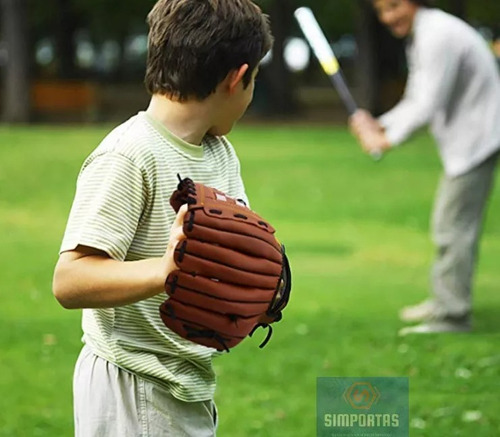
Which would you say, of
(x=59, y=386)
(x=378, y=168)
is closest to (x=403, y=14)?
(x=59, y=386)

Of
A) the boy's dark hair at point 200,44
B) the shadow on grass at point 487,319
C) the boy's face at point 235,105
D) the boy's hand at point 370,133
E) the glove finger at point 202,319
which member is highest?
the boy's dark hair at point 200,44

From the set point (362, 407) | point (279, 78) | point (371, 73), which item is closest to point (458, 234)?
point (362, 407)

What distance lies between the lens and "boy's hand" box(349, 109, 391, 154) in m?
7.54

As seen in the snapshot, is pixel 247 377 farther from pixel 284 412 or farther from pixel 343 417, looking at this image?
pixel 343 417

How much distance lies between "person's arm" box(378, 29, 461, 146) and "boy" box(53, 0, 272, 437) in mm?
4546

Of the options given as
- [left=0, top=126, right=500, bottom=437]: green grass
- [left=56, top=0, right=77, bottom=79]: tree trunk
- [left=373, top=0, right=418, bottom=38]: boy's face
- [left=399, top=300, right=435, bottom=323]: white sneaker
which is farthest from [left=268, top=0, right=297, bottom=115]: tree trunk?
[left=373, top=0, right=418, bottom=38]: boy's face

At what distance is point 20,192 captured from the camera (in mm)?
15742

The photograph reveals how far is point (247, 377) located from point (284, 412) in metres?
0.72

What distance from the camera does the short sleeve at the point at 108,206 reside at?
2752 mm

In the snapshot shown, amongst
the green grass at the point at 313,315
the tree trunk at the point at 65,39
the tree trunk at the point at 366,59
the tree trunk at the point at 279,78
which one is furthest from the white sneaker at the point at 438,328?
the tree trunk at the point at 65,39

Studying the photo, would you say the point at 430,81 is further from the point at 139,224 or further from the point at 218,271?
the point at 218,271

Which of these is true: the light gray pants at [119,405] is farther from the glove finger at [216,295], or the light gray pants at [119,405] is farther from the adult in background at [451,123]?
the adult in background at [451,123]

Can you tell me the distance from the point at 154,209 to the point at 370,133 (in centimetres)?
483

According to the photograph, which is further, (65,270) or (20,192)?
(20,192)
